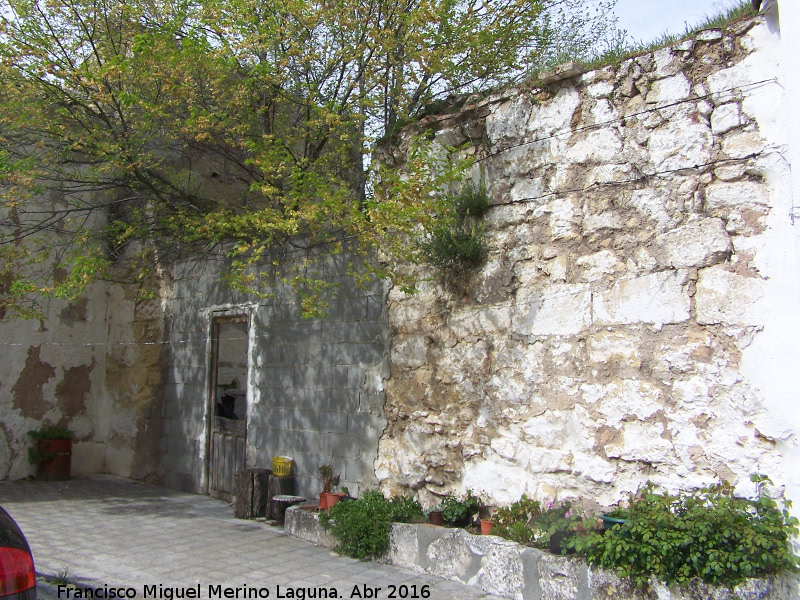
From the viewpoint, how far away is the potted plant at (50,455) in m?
9.20

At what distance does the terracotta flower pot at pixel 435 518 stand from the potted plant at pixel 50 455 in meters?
6.09

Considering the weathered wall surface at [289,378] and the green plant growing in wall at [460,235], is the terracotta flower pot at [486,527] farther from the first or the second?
the green plant growing in wall at [460,235]

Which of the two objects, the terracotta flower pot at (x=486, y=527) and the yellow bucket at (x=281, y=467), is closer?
the terracotta flower pot at (x=486, y=527)

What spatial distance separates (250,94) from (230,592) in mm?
5176

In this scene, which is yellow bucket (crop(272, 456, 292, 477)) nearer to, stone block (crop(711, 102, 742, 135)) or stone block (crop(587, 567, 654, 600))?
stone block (crop(587, 567, 654, 600))

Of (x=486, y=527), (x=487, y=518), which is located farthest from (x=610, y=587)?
(x=487, y=518)

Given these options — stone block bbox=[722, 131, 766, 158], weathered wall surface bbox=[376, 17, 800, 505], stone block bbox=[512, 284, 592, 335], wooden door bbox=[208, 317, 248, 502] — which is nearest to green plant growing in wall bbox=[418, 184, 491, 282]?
weathered wall surface bbox=[376, 17, 800, 505]

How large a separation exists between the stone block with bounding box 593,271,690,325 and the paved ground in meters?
2.19

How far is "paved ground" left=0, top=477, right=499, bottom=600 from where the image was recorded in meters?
4.98

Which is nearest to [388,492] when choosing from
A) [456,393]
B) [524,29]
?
[456,393]

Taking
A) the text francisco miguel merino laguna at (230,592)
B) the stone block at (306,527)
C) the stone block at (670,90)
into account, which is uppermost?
the stone block at (670,90)

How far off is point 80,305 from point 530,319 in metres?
7.14

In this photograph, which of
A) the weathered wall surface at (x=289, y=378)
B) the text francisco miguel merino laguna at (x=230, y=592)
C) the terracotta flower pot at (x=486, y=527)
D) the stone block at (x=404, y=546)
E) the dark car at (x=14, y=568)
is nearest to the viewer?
the dark car at (x=14, y=568)

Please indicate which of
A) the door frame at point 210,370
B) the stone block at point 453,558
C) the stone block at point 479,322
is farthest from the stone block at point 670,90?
the door frame at point 210,370
